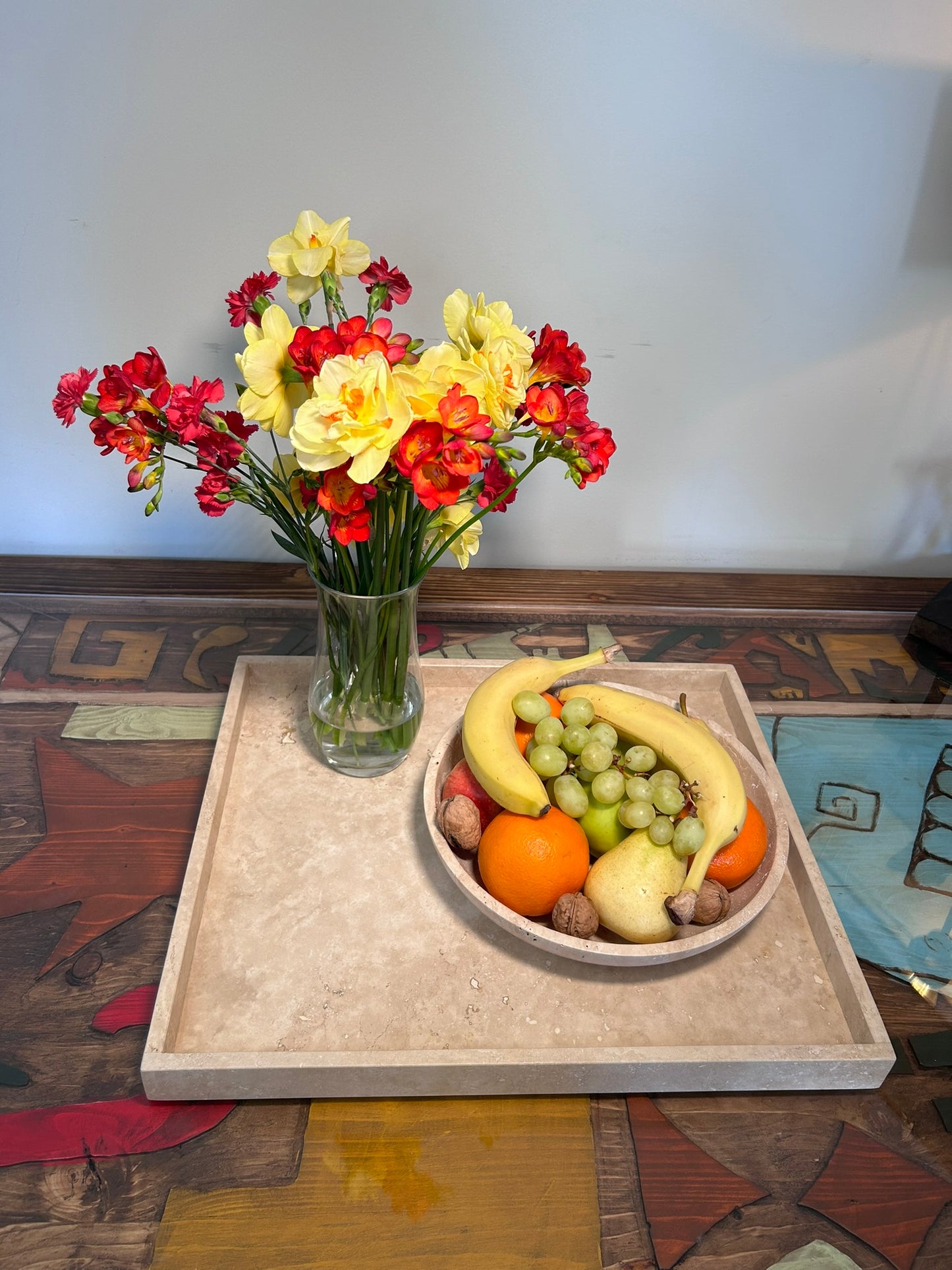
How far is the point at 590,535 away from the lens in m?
1.23

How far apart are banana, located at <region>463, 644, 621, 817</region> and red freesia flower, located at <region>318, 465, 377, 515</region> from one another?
0.23 meters

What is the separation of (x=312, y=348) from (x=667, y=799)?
1.38 feet

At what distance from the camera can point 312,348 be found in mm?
631

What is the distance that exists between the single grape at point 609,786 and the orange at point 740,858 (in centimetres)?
10

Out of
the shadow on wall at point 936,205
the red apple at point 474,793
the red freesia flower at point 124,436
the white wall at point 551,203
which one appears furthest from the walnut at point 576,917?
the shadow on wall at point 936,205

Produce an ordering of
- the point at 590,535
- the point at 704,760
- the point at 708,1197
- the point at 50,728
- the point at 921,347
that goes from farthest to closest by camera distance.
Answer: the point at 590,535 → the point at 921,347 → the point at 50,728 → the point at 704,760 → the point at 708,1197

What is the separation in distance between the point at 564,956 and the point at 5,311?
0.90m

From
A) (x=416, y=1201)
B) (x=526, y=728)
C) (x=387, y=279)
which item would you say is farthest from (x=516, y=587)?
(x=416, y=1201)

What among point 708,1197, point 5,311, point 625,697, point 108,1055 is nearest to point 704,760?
point 625,697

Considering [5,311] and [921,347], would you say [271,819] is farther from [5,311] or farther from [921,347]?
[921,347]

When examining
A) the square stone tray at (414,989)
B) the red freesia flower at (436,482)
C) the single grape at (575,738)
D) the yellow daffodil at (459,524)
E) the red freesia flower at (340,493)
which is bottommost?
the square stone tray at (414,989)

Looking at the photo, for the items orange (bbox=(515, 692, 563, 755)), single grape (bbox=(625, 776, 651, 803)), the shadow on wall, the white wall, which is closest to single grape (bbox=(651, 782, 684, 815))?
single grape (bbox=(625, 776, 651, 803))

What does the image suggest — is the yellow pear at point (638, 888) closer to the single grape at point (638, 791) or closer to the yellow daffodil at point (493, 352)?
the single grape at point (638, 791)

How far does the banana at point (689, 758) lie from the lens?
0.71 m
